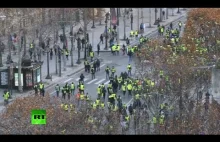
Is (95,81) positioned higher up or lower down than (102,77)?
lower down

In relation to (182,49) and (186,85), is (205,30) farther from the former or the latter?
(186,85)

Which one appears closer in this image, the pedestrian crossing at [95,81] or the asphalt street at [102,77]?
the asphalt street at [102,77]

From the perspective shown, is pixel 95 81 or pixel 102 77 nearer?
pixel 95 81

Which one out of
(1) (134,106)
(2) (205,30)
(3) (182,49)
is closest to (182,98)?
(1) (134,106)

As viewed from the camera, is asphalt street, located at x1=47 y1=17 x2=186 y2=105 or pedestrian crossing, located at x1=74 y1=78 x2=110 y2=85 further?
pedestrian crossing, located at x1=74 y1=78 x2=110 y2=85

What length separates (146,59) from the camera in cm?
3219

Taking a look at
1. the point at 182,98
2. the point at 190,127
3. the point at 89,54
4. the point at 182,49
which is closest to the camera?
the point at 190,127

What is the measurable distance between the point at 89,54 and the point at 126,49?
13.1ft
